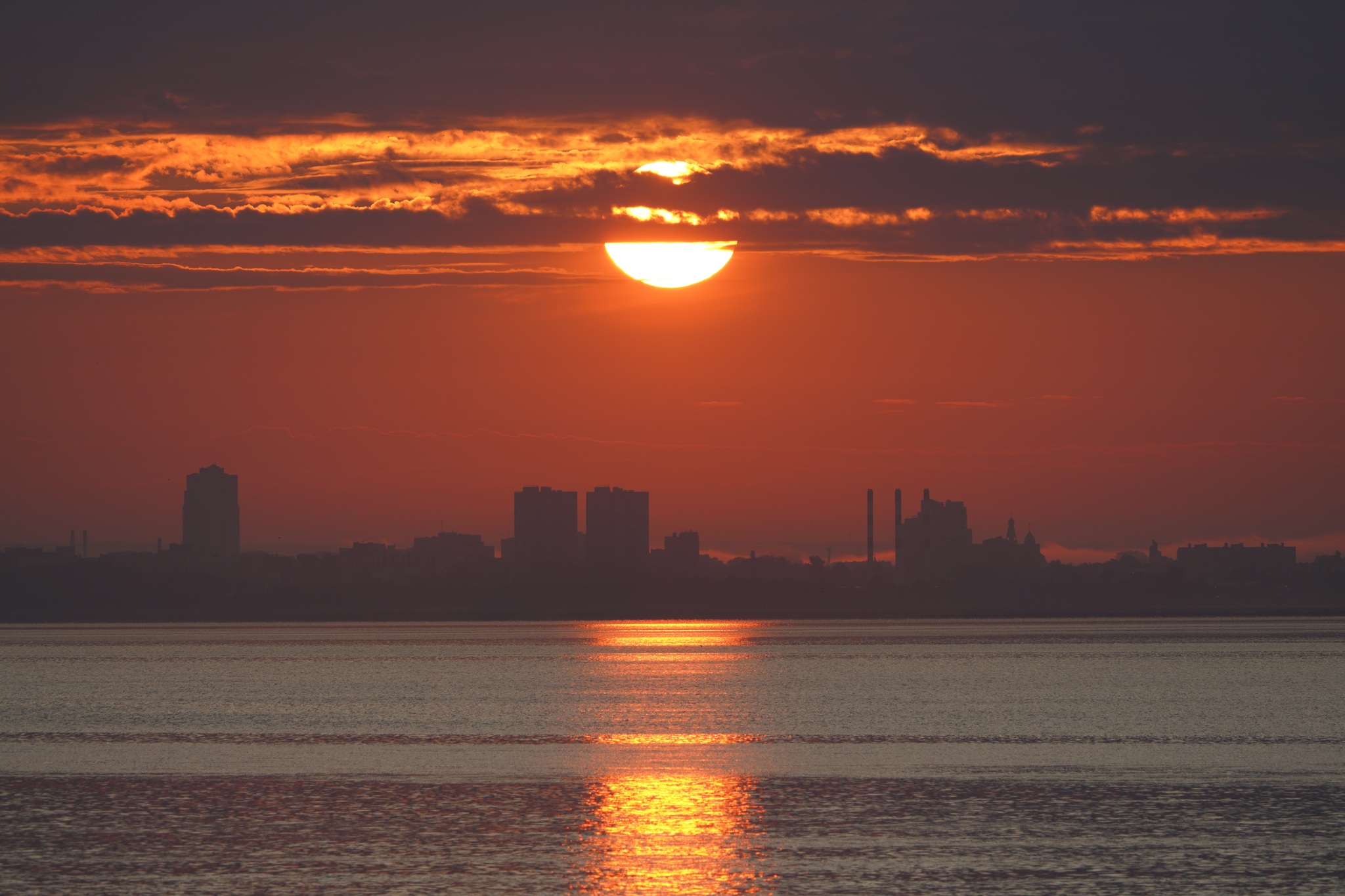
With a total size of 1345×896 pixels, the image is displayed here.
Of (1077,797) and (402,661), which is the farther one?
(402,661)

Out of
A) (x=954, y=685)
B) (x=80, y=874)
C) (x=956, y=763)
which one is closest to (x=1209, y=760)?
(x=956, y=763)

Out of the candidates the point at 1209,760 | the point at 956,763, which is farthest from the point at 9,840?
the point at 1209,760

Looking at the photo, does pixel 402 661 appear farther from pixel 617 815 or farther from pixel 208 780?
pixel 617 815

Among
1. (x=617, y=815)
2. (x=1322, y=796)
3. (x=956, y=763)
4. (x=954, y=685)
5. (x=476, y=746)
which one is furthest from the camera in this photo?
(x=954, y=685)

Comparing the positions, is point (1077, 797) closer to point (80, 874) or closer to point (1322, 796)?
point (1322, 796)

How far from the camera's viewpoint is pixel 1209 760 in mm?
66250

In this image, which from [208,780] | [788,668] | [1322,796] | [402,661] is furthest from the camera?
[402,661]

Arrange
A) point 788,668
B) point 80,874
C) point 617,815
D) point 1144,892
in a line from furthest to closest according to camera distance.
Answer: point 788,668, point 617,815, point 80,874, point 1144,892

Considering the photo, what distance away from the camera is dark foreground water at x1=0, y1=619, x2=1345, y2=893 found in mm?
40375

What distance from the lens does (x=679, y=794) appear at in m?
55.5

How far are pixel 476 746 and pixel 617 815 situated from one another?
2591 cm

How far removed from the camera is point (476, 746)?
7462 centimetres

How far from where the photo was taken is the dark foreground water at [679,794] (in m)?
40.4

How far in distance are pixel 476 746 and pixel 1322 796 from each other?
37.7 metres
